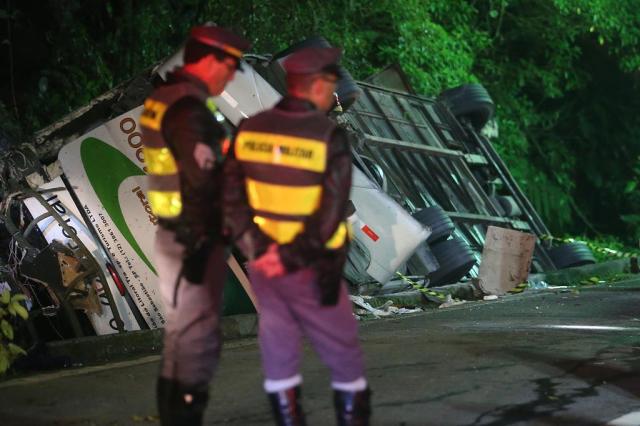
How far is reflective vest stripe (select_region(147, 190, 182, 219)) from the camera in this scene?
4.32 m

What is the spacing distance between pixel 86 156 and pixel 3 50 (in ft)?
10.4

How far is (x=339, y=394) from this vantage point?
421 centimetres

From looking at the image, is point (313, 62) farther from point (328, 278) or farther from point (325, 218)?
point (328, 278)

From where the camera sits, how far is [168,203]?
4367 millimetres

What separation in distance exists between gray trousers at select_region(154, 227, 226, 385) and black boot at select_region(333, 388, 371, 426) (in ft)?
1.77

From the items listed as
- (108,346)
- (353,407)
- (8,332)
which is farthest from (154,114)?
(108,346)

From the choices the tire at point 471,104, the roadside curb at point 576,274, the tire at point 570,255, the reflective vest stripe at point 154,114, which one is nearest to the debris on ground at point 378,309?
the roadside curb at point 576,274

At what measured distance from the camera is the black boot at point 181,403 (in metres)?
4.25

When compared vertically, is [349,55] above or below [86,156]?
above

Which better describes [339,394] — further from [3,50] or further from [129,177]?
[3,50]

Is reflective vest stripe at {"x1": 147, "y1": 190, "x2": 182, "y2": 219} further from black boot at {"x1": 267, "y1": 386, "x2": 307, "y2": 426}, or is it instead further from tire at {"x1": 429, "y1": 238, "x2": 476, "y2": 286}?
tire at {"x1": 429, "y1": 238, "x2": 476, "y2": 286}

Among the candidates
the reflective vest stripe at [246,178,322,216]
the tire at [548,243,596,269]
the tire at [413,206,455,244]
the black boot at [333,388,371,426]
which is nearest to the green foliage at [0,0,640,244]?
the tire at [413,206,455,244]

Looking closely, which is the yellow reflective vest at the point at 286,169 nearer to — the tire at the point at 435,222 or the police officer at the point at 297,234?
the police officer at the point at 297,234

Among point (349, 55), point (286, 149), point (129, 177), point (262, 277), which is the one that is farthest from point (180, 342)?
point (349, 55)
